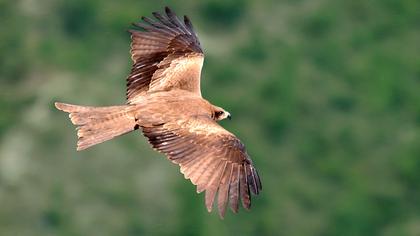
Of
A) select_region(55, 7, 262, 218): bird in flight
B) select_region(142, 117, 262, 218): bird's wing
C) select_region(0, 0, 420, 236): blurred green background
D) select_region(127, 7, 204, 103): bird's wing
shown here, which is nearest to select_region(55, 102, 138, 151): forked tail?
select_region(55, 7, 262, 218): bird in flight

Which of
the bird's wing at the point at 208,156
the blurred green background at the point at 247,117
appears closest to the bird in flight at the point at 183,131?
the bird's wing at the point at 208,156

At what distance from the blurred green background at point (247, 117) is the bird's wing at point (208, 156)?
20.4 meters

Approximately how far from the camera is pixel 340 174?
4262 centimetres

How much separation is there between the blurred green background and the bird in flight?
1951 cm

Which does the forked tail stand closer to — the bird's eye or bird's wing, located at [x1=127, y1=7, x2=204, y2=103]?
bird's wing, located at [x1=127, y1=7, x2=204, y2=103]

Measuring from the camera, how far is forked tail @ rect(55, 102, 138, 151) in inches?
671

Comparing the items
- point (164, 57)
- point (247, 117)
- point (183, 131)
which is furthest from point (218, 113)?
point (247, 117)

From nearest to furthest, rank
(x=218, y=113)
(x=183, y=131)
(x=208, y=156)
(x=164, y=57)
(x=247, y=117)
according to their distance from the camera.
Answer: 1. (x=208, y=156)
2. (x=183, y=131)
3. (x=218, y=113)
4. (x=164, y=57)
5. (x=247, y=117)

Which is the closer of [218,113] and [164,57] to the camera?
[218,113]

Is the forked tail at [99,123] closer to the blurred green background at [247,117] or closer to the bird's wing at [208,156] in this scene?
the bird's wing at [208,156]

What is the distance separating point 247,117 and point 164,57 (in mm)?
22406

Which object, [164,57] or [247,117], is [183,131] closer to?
[164,57]

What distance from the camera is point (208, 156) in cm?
1708

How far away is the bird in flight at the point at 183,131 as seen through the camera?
1672cm
